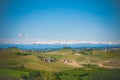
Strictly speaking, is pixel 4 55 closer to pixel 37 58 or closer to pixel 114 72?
pixel 37 58

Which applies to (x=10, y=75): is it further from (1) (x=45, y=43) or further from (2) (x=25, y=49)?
(1) (x=45, y=43)

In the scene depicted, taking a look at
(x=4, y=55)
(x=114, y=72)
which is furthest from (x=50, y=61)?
(x=114, y=72)

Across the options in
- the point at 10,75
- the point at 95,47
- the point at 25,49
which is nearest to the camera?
the point at 10,75

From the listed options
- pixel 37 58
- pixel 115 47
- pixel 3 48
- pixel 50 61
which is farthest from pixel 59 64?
pixel 115 47

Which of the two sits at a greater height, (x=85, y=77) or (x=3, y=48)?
(x=3, y=48)

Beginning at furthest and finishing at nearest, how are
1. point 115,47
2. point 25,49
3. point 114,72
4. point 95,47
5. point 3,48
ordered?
point 95,47, point 115,47, point 25,49, point 3,48, point 114,72

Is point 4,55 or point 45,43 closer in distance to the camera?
point 4,55
